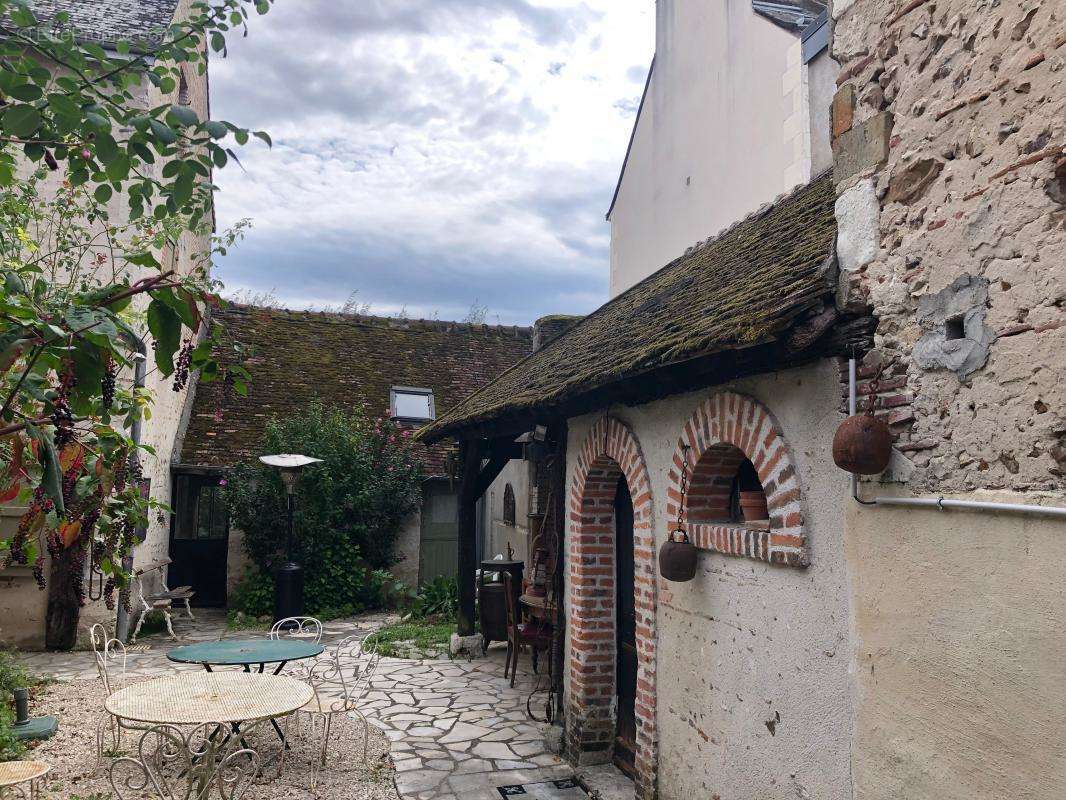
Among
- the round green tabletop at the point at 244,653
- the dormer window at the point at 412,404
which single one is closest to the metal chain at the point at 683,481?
the round green tabletop at the point at 244,653

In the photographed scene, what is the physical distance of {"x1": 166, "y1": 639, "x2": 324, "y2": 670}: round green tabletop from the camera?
595cm

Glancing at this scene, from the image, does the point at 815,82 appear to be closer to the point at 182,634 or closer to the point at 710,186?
the point at 710,186

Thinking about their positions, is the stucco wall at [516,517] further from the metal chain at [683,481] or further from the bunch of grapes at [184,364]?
the bunch of grapes at [184,364]

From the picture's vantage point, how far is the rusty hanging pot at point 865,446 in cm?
273

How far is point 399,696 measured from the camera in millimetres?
7711

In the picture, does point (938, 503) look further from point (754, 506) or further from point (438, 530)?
point (438, 530)

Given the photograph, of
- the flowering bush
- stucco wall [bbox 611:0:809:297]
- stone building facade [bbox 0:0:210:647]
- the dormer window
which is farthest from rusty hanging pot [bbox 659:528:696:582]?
the dormer window

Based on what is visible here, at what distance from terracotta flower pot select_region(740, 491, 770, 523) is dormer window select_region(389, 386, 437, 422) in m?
10.8

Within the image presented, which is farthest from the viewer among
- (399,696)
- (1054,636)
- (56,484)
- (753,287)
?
(399,696)

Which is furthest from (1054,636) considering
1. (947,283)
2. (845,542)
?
(947,283)

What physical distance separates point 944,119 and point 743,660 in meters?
2.58

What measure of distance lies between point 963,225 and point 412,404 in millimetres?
12732

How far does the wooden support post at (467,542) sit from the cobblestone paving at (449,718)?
1.85ft

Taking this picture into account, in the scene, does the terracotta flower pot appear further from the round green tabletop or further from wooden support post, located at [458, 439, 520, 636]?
wooden support post, located at [458, 439, 520, 636]
